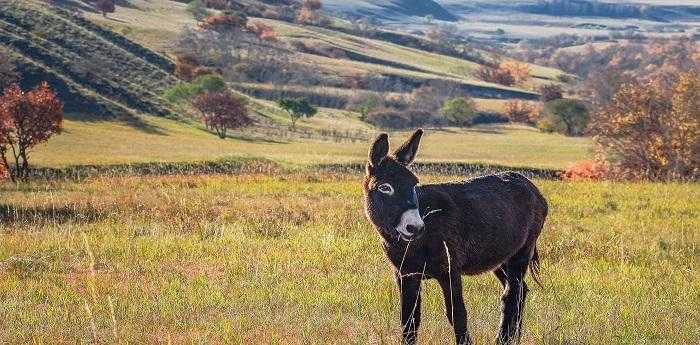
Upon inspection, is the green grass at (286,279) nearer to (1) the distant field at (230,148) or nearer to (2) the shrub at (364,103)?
(1) the distant field at (230,148)

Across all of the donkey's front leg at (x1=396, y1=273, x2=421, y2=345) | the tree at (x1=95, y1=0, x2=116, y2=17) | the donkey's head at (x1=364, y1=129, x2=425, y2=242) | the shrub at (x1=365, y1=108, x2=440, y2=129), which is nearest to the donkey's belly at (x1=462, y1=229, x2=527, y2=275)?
the donkey's front leg at (x1=396, y1=273, x2=421, y2=345)

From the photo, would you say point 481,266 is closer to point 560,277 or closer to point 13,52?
point 560,277

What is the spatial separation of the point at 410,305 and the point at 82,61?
94.0 m

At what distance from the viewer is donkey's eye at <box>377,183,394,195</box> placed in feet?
20.1

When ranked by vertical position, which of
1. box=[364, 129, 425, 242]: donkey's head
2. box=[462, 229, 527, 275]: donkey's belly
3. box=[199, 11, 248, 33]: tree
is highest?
box=[364, 129, 425, 242]: donkey's head

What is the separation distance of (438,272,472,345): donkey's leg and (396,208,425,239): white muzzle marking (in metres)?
0.75

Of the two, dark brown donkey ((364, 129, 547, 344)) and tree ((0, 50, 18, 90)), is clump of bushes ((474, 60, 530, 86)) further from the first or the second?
dark brown donkey ((364, 129, 547, 344))

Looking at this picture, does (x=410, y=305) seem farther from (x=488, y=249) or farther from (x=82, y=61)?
(x=82, y=61)

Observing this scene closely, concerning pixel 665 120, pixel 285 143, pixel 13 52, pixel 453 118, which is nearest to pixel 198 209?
pixel 665 120

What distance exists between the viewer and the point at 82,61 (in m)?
91.6

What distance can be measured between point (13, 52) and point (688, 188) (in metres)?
82.4

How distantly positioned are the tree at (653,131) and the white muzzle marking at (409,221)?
3794cm

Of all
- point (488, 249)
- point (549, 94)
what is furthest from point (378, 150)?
point (549, 94)

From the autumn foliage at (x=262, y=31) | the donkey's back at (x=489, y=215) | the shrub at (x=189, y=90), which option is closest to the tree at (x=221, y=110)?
the shrub at (x=189, y=90)
